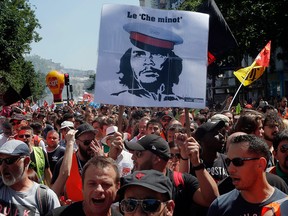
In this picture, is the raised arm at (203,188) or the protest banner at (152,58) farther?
the protest banner at (152,58)

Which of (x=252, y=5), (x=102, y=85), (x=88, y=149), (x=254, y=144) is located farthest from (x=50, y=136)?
(x=252, y=5)

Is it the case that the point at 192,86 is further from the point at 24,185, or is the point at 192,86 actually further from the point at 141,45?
the point at 24,185

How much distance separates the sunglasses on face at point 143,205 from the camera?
3.08 meters

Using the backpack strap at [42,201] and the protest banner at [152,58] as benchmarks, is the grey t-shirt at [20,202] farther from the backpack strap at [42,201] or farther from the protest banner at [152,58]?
the protest banner at [152,58]

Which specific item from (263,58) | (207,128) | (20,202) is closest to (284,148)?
(207,128)

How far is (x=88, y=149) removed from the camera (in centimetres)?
586

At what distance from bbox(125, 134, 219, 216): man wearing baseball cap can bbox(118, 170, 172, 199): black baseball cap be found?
2.79ft

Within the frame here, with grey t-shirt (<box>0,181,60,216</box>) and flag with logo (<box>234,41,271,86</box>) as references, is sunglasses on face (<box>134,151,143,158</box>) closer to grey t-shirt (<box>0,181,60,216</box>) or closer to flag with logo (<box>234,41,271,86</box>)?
grey t-shirt (<box>0,181,60,216</box>)

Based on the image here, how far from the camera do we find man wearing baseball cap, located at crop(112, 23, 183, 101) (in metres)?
5.33

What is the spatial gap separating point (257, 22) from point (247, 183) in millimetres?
28647

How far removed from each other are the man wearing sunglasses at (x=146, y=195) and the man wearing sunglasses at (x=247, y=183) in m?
0.67

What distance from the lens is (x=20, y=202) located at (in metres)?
4.07

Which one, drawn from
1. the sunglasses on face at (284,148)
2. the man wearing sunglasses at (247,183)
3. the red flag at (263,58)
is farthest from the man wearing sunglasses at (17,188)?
the red flag at (263,58)

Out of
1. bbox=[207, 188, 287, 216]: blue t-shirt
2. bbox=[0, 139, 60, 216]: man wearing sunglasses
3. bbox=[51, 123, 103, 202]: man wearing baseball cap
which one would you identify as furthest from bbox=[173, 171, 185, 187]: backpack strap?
bbox=[51, 123, 103, 202]: man wearing baseball cap
